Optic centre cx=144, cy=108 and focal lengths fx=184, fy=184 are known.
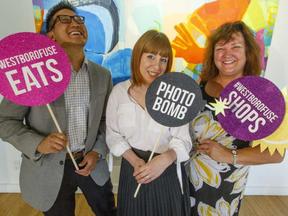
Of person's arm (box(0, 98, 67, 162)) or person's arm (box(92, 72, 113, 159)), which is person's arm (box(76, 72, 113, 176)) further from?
person's arm (box(0, 98, 67, 162))

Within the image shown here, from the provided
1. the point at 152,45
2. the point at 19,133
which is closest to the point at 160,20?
the point at 152,45

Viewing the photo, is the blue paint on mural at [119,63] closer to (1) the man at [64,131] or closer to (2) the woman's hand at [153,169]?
(1) the man at [64,131]

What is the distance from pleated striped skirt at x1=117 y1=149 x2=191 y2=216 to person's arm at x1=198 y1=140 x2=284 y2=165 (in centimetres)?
21

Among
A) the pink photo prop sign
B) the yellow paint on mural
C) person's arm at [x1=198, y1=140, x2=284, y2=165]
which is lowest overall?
person's arm at [x1=198, y1=140, x2=284, y2=165]

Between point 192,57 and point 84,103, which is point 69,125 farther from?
point 192,57

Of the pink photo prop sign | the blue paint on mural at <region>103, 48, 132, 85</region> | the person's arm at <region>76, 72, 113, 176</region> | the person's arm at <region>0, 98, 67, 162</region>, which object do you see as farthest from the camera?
the blue paint on mural at <region>103, 48, 132, 85</region>

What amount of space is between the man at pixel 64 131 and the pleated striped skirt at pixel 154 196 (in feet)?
0.79

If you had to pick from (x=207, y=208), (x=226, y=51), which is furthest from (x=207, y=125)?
(x=207, y=208)

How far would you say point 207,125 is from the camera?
0.98m

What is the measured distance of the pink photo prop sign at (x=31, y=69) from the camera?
2.42 feet

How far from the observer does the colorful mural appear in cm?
143

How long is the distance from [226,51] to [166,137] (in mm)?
516

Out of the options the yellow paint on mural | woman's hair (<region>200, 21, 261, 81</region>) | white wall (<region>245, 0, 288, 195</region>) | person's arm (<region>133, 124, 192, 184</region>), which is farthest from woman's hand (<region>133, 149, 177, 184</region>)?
white wall (<region>245, 0, 288, 195</region>)

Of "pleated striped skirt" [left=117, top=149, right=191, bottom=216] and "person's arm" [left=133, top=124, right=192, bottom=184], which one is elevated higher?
"person's arm" [left=133, top=124, right=192, bottom=184]
